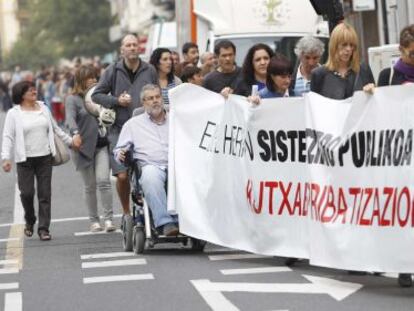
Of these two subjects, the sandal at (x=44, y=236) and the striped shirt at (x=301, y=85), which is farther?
the sandal at (x=44, y=236)

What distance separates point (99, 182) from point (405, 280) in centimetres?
631

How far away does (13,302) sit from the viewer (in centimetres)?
1130

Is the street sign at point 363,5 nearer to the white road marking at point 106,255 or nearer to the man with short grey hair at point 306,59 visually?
the man with short grey hair at point 306,59

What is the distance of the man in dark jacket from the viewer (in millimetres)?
15805

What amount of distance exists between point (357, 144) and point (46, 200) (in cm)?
584

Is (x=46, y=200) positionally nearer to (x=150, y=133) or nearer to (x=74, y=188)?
(x=150, y=133)

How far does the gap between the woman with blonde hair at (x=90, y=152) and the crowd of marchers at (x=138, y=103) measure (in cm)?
1

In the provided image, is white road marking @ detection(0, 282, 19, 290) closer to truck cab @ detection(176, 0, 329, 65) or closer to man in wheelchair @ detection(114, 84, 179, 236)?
man in wheelchair @ detection(114, 84, 179, 236)

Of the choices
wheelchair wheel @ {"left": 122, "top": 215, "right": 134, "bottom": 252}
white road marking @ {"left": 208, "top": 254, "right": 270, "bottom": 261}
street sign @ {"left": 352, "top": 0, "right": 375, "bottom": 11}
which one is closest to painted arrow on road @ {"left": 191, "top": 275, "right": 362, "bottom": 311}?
white road marking @ {"left": 208, "top": 254, "right": 270, "bottom": 261}

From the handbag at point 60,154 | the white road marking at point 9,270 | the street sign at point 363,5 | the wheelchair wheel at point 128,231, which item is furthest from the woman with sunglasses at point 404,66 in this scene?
the street sign at point 363,5

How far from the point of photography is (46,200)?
16453mm

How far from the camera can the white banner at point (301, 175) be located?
1092cm

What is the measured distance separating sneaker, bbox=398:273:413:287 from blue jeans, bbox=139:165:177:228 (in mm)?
3181

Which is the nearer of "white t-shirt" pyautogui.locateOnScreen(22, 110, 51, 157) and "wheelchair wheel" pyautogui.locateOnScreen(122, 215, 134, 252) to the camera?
"wheelchair wheel" pyautogui.locateOnScreen(122, 215, 134, 252)
